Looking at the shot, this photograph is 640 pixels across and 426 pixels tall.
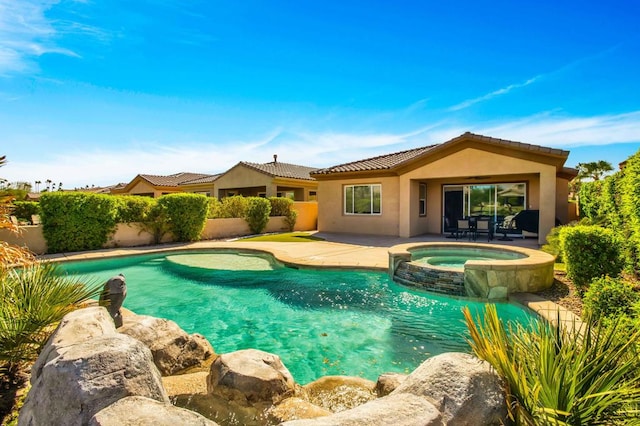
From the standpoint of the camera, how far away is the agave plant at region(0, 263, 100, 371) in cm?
358

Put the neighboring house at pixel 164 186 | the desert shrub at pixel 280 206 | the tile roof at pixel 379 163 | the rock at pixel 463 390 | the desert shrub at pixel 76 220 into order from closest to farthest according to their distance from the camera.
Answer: the rock at pixel 463 390, the desert shrub at pixel 76 220, the tile roof at pixel 379 163, the desert shrub at pixel 280 206, the neighboring house at pixel 164 186

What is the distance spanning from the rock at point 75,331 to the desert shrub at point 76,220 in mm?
13533

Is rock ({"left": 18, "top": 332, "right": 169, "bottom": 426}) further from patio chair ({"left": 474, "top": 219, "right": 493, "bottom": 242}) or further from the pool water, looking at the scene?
patio chair ({"left": 474, "top": 219, "right": 493, "bottom": 242})

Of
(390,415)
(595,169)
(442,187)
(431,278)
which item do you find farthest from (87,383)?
(595,169)

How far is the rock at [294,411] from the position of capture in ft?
11.0

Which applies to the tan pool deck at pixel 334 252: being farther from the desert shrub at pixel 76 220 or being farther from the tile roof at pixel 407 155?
the tile roof at pixel 407 155

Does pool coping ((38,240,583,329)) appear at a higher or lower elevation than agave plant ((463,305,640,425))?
lower

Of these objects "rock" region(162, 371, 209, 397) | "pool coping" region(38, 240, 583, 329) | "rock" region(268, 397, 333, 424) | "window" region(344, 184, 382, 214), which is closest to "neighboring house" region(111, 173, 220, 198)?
"window" region(344, 184, 382, 214)

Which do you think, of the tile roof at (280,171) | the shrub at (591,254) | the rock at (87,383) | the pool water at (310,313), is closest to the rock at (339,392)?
the pool water at (310,313)

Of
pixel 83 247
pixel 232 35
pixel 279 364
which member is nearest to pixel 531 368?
pixel 279 364

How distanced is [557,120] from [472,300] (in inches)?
678

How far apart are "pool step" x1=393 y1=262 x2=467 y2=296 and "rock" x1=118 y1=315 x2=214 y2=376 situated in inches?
223

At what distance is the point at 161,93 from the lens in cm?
1667

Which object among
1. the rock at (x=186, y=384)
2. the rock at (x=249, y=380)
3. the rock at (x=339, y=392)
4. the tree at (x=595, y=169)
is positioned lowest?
the rock at (x=339, y=392)
